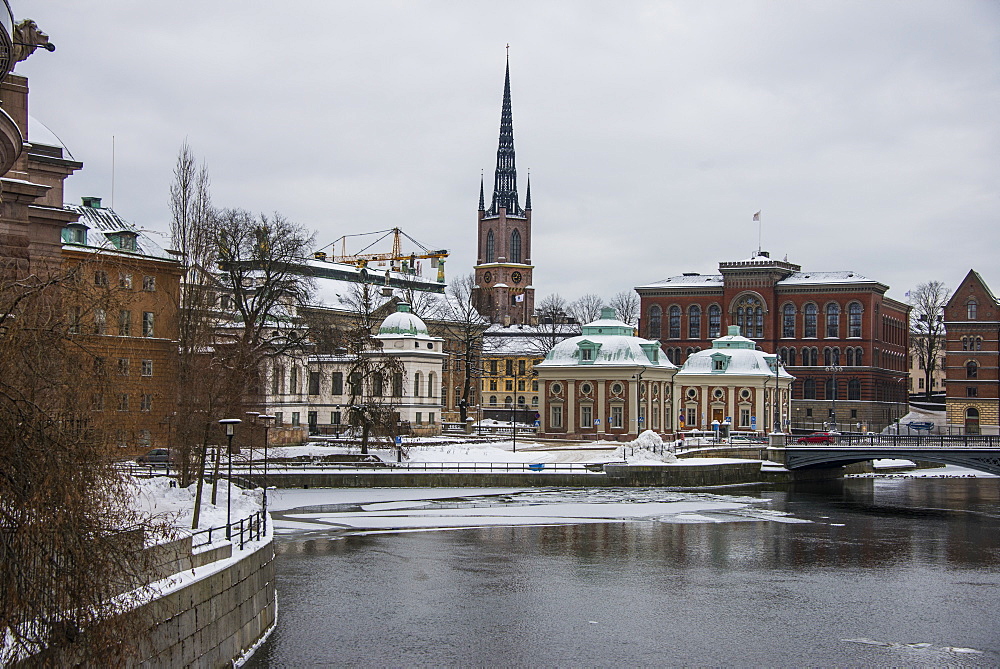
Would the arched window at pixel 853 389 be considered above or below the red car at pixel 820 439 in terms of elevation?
above

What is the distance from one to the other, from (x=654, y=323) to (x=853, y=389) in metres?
23.2

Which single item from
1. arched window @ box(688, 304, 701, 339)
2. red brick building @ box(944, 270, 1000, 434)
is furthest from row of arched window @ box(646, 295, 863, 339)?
red brick building @ box(944, 270, 1000, 434)

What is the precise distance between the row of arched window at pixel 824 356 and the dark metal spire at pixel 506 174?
208ft

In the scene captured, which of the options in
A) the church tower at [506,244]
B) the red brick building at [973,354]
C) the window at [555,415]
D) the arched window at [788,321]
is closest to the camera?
the window at [555,415]

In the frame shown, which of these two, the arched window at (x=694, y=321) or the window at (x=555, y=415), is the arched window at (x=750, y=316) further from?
the window at (x=555, y=415)

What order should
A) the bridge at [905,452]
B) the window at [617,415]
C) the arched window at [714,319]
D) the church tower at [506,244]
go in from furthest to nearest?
1. the church tower at [506,244]
2. the arched window at [714,319]
3. the window at [617,415]
4. the bridge at [905,452]

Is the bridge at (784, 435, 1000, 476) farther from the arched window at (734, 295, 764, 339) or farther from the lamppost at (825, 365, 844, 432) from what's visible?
the arched window at (734, 295, 764, 339)


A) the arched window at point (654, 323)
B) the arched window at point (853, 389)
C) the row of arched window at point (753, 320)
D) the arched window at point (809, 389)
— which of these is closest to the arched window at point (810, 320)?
the row of arched window at point (753, 320)

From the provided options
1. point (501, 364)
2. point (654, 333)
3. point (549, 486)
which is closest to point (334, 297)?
point (501, 364)

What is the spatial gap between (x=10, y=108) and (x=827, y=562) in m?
30.5

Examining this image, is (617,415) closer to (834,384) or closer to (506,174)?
(834,384)

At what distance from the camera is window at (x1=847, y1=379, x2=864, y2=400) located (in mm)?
129875

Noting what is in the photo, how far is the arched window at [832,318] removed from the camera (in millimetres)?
131250

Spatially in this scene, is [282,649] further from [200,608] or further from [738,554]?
[738,554]
